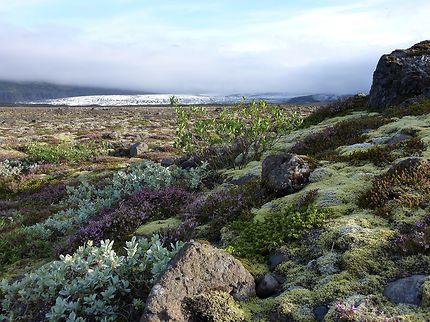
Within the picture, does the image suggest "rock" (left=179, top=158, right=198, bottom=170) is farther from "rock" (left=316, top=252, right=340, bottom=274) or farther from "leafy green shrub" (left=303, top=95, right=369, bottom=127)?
"rock" (left=316, top=252, right=340, bottom=274)

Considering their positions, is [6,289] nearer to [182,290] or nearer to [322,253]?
[182,290]

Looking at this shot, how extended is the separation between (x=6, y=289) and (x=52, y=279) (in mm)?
→ 894

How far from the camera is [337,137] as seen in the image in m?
16.3

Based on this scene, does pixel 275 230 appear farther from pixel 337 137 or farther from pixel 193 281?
pixel 337 137

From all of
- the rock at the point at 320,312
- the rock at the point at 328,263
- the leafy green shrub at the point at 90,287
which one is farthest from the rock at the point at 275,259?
the leafy green shrub at the point at 90,287

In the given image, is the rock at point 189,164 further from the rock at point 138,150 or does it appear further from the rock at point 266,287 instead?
the rock at point 138,150

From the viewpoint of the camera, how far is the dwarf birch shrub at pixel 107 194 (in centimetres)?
1312

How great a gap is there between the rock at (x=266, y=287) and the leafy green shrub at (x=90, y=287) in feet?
5.05

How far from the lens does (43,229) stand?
12.8 m

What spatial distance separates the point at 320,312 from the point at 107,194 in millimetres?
10712

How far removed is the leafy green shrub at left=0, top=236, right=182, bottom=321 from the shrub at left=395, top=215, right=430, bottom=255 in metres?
3.71

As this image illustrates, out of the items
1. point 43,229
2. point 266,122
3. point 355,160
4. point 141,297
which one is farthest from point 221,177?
point 141,297

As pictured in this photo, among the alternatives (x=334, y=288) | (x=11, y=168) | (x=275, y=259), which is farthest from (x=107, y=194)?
(x=11, y=168)

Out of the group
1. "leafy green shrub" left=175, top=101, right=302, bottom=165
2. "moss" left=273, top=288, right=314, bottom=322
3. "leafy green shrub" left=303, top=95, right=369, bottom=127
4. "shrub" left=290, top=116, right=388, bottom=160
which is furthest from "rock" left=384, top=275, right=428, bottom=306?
"leafy green shrub" left=303, top=95, right=369, bottom=127
